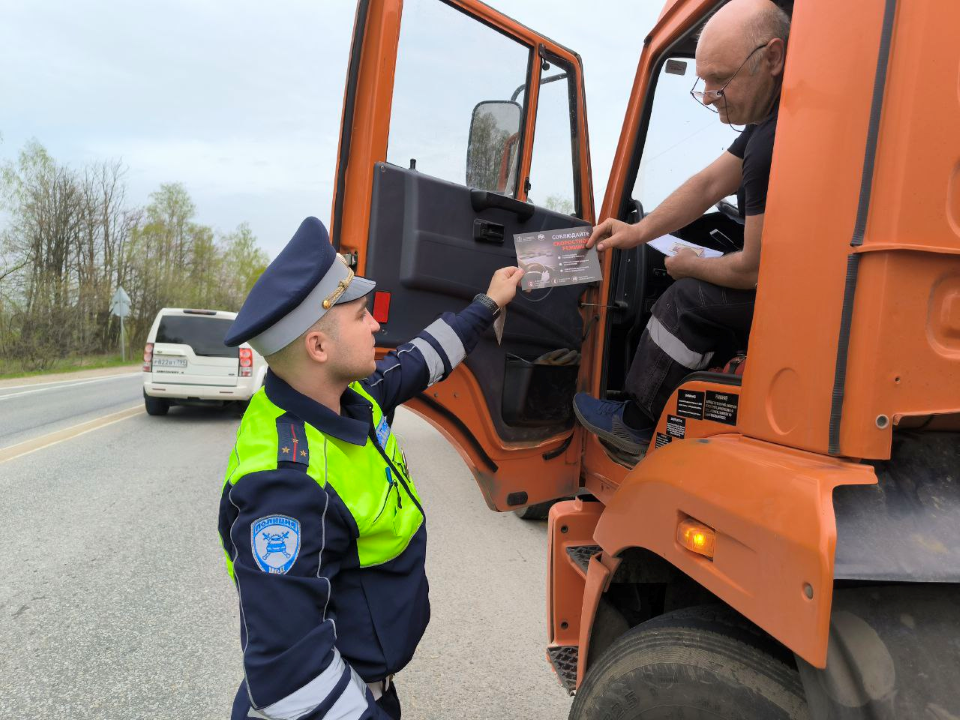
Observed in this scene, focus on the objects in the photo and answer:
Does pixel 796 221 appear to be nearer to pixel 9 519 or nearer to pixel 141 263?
pixel 9 519

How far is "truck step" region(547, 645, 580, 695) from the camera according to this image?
1.92 metres

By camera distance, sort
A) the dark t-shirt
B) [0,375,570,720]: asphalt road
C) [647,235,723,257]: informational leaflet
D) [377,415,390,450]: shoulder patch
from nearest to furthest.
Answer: the dark t-shirt, [377,415,390,450]: shoulder patch, [647,235,723,257]: informational leaflet, [0,375,570,720]: asphalt road

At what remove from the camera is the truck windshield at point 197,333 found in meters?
9.90

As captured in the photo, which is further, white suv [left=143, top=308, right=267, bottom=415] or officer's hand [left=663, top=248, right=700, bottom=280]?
white suv [left=143, top=308, right=267, bottom=415]

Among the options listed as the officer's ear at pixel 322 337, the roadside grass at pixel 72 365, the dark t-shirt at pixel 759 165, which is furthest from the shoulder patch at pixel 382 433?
the roadside grass at pixel 72 365

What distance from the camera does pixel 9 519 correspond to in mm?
4875

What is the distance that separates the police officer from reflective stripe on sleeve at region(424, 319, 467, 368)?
483mm

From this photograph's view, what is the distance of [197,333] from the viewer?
33.0ft

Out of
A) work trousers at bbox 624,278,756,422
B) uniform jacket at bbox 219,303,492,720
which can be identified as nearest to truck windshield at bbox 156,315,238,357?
work trousers at bbox 624,278,756,422

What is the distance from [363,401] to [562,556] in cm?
92

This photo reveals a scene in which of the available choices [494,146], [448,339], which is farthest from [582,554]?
[494,146]

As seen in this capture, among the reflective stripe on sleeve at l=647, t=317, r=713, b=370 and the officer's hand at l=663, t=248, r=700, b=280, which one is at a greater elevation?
the officer's hand at l=663, t=248, r=700, b=280

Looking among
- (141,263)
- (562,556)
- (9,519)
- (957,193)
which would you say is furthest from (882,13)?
(141,263)

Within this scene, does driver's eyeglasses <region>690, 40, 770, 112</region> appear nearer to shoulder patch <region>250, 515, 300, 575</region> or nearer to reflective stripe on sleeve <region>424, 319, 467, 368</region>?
reflective stripe on sleeve <region>424, 319, 467, 368</region>
